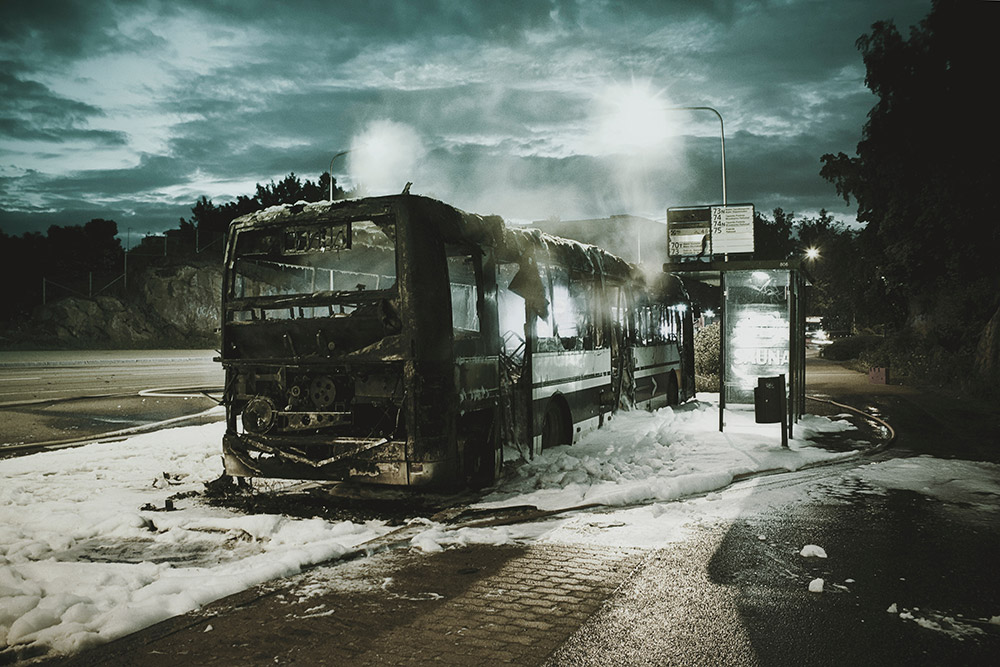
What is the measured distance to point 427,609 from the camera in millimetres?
4859

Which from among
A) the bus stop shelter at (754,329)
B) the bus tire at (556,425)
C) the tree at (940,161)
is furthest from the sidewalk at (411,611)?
the tree at (940,161)

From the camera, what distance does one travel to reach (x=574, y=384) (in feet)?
37.5

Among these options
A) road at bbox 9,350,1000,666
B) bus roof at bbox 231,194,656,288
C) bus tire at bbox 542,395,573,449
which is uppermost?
bus roof at bbox 231,194,656,288

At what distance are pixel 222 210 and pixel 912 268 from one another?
50130mm

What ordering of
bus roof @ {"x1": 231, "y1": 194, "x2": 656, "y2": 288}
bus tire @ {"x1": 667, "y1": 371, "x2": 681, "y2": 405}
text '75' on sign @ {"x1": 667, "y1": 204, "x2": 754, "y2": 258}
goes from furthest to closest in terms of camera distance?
text '75' on sign @ {"x1": 667, "y1": 204, "x2": 754, "y2": 258}
bus tire @ {"x1": 667, "y1": 371, "x2": 681, "y2": 405}
bus roof @ {"x1": 231, "y1": 194, "x2": 656, "y2": 288}

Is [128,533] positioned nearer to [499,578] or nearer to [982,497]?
[499,578]

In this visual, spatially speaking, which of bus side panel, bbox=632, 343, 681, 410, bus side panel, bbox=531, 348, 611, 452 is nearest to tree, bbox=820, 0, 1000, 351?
bus side panel, bbox=632, 343, 681, 410

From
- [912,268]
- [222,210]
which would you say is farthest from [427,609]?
[222,210]

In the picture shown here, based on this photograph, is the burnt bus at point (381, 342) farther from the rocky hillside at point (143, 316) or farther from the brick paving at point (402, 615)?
the rocky hillside at point (143, 316)

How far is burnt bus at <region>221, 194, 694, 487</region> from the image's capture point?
7582mm

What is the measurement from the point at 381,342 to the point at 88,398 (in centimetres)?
1434

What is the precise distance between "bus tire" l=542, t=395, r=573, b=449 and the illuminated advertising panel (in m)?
6.71

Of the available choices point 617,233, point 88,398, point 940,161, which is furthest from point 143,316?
point 940,161

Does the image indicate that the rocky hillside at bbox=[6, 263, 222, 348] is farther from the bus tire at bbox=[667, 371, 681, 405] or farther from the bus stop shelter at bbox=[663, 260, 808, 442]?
the bus stop shelter at bbox=[663, 260, 808, 442]
